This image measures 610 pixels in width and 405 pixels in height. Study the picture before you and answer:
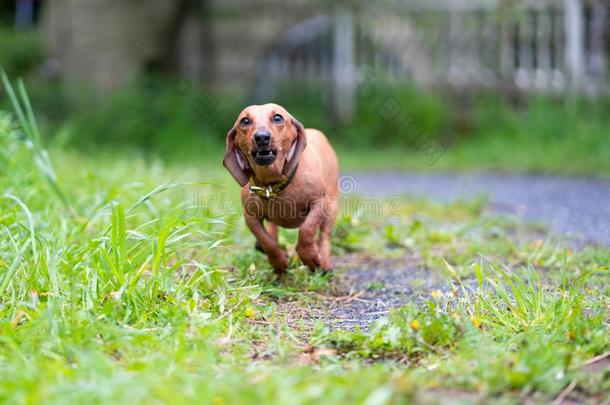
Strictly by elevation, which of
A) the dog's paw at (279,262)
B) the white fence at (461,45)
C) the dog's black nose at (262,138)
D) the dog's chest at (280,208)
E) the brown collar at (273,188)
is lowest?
the dog's paw at (279,262)

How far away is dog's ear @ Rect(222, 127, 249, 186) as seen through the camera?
3.57 m

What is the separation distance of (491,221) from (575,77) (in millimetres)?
4711

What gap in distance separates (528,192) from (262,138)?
408 centimetres

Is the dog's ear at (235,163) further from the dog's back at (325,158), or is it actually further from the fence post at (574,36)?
the fence post at (574,36)

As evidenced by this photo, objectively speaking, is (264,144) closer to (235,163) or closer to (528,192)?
(235,163)

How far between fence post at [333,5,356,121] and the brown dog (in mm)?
6422

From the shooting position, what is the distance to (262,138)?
10.8 ft

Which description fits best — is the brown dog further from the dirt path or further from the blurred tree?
the blurred tree

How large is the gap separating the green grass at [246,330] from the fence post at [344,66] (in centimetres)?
609

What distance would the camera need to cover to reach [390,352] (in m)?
2.68

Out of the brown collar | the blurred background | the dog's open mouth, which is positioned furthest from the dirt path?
the blurred background

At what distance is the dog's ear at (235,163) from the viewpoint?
A: 3566 mm

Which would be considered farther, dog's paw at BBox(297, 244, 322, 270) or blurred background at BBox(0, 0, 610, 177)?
blurred background at BBox(0, 0, 610, 177)

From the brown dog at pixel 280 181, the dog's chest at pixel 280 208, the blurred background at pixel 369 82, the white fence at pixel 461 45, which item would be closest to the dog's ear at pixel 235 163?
the brown dog at pixel 280 181
